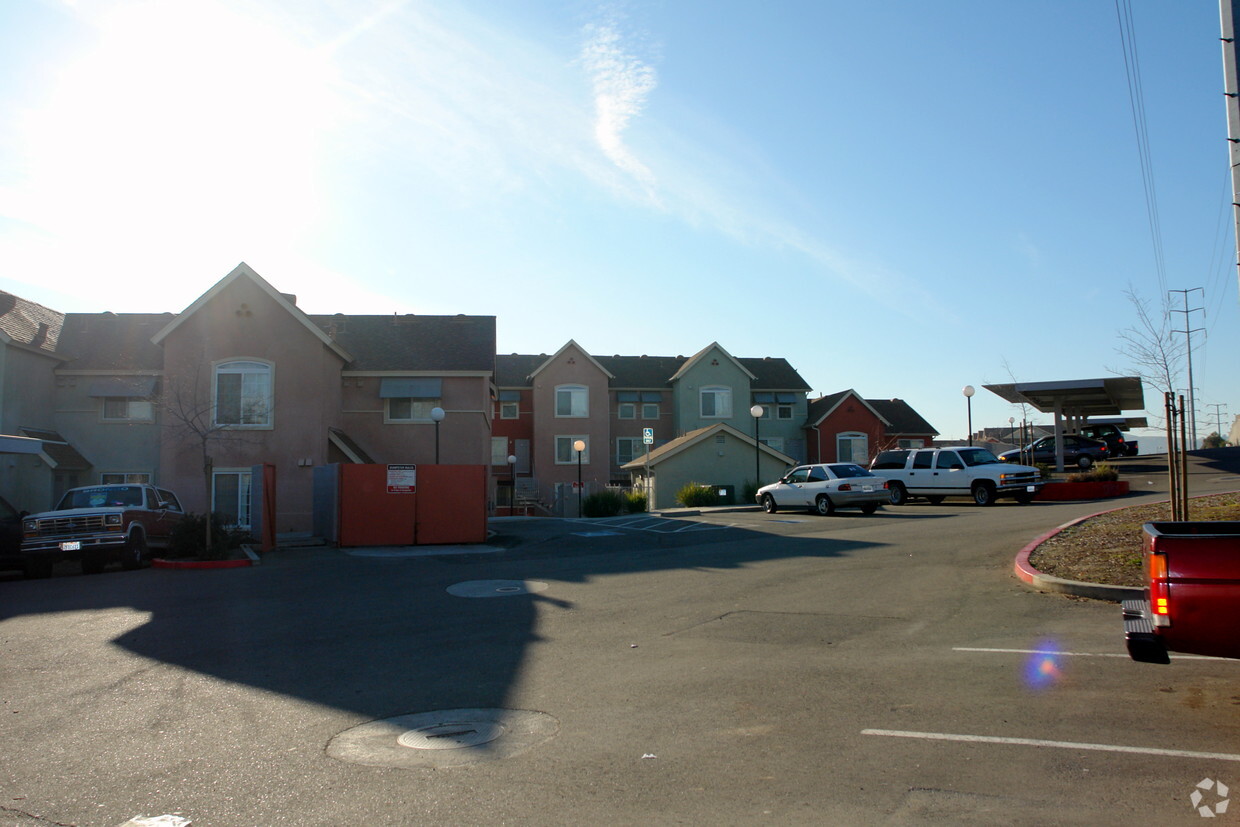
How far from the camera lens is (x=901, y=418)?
56.2m

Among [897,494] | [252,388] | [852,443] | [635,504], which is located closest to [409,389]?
[252,388]

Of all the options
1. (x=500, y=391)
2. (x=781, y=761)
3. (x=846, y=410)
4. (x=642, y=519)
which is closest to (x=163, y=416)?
(x=642, y=519)

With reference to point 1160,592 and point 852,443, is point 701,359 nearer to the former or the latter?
point 852,443

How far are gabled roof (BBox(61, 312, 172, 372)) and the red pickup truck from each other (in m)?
30.8

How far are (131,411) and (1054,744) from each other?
1219 inches

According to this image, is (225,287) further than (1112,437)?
No

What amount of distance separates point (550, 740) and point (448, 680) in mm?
2221

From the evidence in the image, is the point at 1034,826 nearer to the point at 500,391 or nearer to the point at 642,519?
the point at 642,519

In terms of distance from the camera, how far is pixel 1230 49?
9664 millimetres

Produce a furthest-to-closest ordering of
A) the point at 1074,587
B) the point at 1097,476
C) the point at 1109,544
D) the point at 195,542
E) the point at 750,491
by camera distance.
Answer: the point at 750,491 < the point at 1097,476 < the point at 195,542 < the point at 1109,544 < the point at 1074,587

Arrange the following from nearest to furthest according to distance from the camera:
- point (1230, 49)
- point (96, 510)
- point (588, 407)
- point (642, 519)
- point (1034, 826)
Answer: point (1034, 826)
point (1230, 49)
point (96, 510)
point (642, 519)
point (588, 407)

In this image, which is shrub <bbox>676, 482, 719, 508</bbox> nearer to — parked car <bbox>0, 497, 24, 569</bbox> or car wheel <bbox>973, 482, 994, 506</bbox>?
car wheel <bbox>973, 482, 994, 506</bbox>

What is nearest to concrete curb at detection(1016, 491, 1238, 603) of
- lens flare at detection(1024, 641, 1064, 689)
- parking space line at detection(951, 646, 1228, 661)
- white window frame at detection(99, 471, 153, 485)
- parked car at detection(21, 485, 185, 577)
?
parking space line at detection(951, 646, 1228, 661)

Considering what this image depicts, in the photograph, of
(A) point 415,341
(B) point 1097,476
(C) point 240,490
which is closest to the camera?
(C) point 240,490
